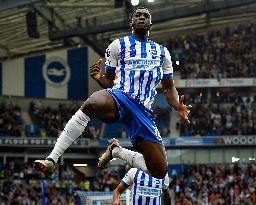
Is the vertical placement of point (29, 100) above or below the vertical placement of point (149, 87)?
above

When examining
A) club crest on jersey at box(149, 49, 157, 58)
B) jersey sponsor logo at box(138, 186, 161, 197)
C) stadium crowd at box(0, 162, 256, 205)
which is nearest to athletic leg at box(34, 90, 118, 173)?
club crest on jersey at box(149, 49, 157, 58)

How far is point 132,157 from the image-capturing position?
6.77 m

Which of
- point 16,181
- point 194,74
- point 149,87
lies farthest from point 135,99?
point 194,74

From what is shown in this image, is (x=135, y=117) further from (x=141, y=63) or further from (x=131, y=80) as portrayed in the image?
(x=141, y=63)

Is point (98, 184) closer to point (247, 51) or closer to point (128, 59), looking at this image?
point (247, 51)

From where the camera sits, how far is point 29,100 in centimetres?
4091

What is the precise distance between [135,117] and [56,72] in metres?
35.8

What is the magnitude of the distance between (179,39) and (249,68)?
607 cm

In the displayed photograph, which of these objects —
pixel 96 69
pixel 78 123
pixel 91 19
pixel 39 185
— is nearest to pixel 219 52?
pixel 91 19

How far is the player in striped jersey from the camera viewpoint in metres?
7.39

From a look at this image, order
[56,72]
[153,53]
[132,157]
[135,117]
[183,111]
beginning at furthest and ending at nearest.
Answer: [56,72] → [132,157] → [183,111] → [153,53] → [135,117]

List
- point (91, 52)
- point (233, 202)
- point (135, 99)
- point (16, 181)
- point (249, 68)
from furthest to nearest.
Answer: point (91, 52), point (249, 68), point (16, 181), point (233, 202), point (135, 99)

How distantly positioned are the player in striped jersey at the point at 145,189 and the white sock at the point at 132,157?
61cm

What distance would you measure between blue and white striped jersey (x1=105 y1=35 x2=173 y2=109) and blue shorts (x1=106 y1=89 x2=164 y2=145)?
89 millimetres
